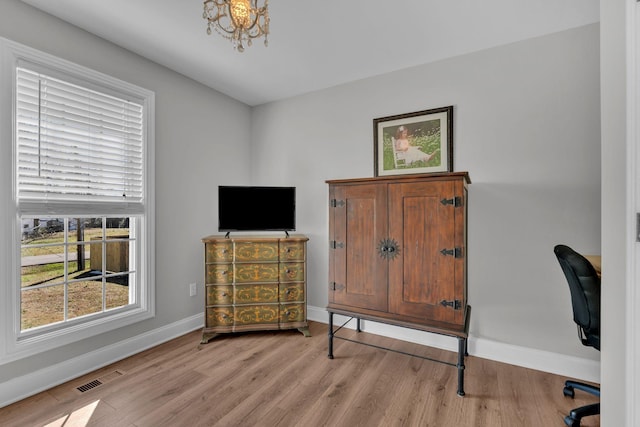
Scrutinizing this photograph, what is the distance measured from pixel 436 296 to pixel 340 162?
168cm

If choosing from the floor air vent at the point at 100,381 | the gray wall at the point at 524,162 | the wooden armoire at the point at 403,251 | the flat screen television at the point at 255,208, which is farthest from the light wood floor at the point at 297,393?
the flat screen television at the point at 255,208

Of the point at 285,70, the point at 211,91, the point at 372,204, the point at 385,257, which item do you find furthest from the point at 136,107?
the point at 385,257

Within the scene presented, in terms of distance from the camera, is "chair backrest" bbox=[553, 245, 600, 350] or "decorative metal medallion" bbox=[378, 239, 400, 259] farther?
"decorative metal medallion" bbox=[378, 239, 400, 259]

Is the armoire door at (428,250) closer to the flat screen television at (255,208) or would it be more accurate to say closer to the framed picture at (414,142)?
the framed picture at (414,142)

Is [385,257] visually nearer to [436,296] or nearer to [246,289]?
[436,296]

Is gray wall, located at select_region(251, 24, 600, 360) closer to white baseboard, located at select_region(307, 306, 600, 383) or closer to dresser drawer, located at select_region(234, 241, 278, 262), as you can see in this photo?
white baseboard, located at select_region(307, 306, 600, 383)

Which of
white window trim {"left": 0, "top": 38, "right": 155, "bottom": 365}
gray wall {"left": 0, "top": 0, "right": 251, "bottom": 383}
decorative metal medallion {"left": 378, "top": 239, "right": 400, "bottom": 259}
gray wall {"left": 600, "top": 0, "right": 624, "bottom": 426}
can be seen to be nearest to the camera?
gray wall {"left": 600, "top": 0, "right": 624, "bottom": 426}

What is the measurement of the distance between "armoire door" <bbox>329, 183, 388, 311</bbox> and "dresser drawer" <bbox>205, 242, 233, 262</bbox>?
105 centimetres

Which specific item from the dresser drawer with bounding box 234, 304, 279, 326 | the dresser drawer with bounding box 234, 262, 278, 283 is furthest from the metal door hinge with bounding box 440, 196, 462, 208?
the dresser drawer with bounding box 234, 304, 279, 326

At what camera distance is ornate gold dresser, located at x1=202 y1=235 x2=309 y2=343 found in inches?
111

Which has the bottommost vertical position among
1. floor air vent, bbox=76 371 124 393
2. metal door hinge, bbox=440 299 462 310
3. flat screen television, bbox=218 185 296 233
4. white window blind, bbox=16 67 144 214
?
floor air vent, bbox=76 371 124 393

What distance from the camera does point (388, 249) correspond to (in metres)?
2.21

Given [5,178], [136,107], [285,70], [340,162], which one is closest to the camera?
[5,178]

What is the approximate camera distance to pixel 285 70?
2.82m
